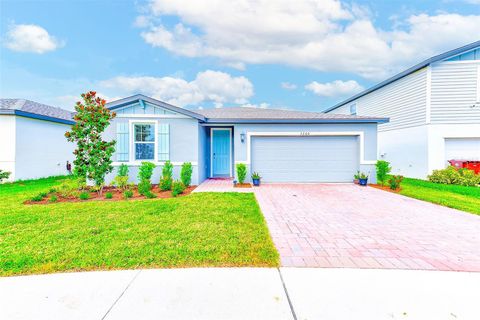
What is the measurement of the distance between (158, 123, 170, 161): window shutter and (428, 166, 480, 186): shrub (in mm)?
11943

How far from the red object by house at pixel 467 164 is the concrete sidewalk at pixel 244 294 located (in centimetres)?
1079

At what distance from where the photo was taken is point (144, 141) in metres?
Answer: 9.94

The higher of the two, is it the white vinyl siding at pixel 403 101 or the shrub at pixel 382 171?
the white vinyl siding at pixel 403 101

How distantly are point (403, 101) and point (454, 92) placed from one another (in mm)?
2147

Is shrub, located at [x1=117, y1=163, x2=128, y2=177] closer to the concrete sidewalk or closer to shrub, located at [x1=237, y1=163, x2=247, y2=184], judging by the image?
shrub, located at [x1=237, y1=163, x2=247, y2=184]

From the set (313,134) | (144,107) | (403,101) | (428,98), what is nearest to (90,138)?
(144,107)

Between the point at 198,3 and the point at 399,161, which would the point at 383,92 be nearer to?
the point at 399,161

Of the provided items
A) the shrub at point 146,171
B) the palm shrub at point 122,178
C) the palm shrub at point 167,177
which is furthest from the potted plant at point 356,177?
the palm shrub at point 122,178

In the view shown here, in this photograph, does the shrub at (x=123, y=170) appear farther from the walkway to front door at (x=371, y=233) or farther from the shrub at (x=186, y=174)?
the walkway to front door at (x=371, y=233)

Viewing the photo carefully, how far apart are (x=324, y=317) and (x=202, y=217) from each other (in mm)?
3533

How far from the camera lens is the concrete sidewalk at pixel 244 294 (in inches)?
88.7

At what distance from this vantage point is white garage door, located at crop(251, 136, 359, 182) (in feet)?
35.4

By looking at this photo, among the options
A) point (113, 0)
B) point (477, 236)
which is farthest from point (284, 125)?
point (113, 0)

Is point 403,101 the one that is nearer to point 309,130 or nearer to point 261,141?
point 309,130
